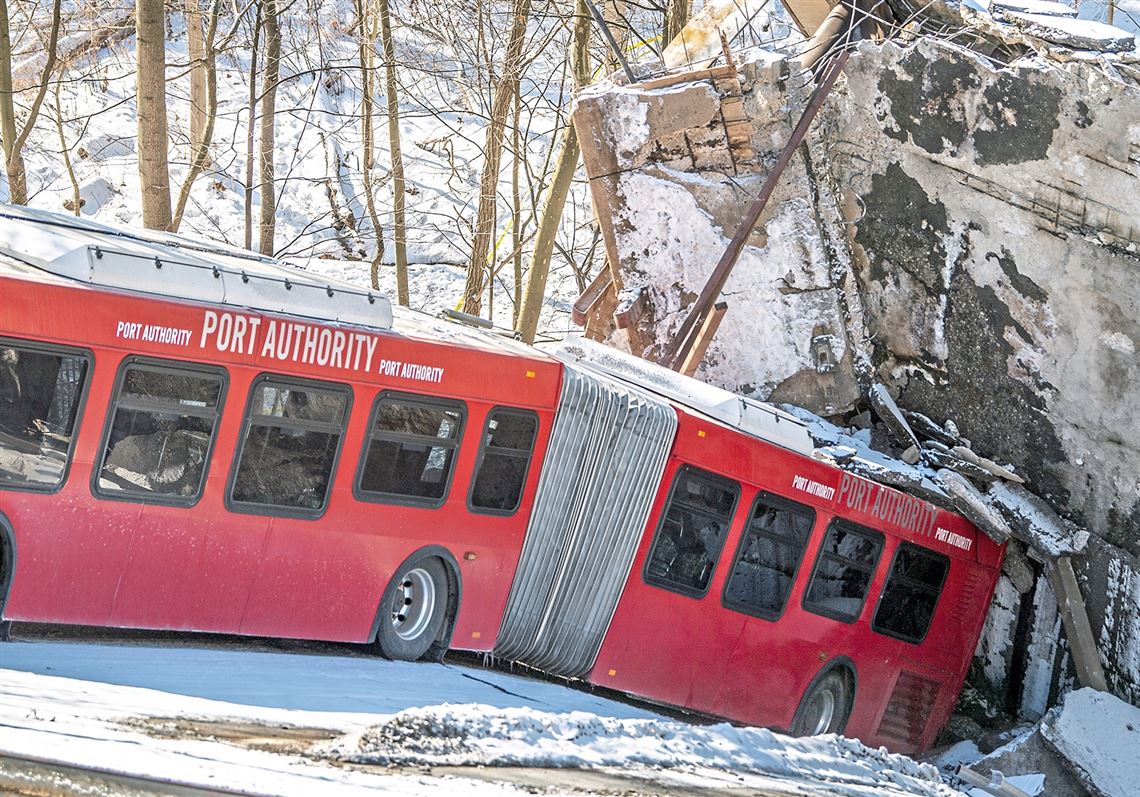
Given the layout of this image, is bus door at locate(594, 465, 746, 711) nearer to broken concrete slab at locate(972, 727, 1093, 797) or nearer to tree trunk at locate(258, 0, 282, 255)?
broken concrete slab at locate(972, 727, 1093, 797)

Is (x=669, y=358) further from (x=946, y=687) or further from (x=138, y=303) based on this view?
(x=138, y=303)

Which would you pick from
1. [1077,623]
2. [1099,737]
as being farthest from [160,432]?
[1077,623]

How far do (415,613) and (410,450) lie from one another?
1.25 meters

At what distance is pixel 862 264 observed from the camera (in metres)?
14.2

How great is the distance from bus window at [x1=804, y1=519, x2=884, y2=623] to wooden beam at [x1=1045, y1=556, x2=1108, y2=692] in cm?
179

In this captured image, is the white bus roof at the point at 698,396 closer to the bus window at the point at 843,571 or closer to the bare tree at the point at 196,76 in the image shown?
the bus window at the point at 843,571

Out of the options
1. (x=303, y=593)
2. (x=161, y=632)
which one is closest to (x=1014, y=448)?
(x=303, y=593)

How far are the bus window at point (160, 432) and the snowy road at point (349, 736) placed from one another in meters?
0.98

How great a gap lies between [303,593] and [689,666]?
3.53 metres

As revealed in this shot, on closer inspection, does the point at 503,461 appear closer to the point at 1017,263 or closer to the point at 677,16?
the point at 1017,263

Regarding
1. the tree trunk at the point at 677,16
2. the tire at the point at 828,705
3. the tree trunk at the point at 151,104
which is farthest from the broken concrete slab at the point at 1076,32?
the tree trunk at the point at 677,16

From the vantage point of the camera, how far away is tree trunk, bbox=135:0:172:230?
14.0 meters

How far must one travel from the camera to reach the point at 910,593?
13.1m

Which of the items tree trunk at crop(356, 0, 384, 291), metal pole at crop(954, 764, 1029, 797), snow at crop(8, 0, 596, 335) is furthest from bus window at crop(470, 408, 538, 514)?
snow at crop(8, 0, 596, 335)
